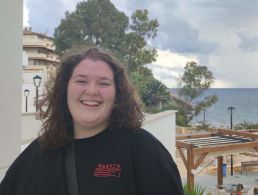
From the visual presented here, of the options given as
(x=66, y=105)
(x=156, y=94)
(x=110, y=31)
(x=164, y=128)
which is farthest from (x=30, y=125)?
(x=110, y=31)

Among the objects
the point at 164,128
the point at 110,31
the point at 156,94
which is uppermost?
the point at 110,31

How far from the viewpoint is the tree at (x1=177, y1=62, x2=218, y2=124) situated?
104 ft

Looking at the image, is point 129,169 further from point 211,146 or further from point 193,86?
point 193,86

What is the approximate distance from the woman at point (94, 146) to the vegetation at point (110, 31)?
28.8 metres

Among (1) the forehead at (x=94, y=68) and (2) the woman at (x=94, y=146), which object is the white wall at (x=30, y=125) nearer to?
(2) the woman at (x=94, y=146)

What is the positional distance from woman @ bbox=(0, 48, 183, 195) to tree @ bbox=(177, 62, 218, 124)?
30135 mm

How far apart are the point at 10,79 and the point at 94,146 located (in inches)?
60.4

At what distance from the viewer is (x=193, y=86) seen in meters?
32.3

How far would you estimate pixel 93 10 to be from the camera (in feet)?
111

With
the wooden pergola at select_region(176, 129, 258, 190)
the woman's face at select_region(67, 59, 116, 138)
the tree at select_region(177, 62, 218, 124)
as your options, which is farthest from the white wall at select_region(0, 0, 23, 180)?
the tree at select_region(177, 62, 218, 124)

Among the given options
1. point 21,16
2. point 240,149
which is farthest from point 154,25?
point 21,16

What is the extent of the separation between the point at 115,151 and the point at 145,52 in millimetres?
30361

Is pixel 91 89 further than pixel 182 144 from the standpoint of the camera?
No

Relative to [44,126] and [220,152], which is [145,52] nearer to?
[220,152]
